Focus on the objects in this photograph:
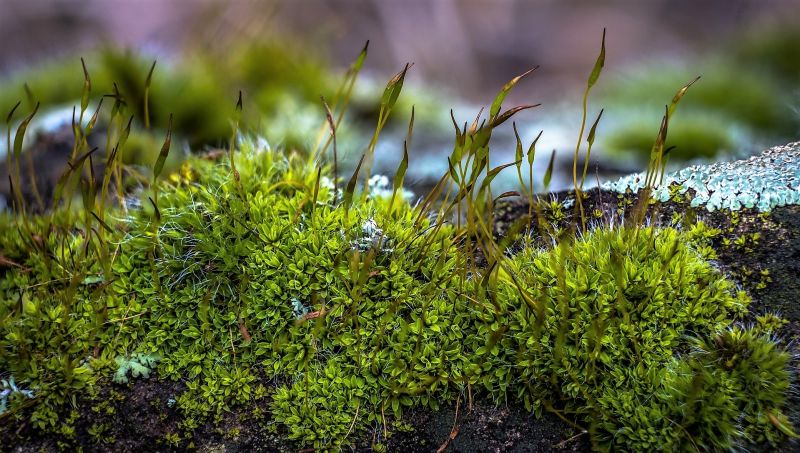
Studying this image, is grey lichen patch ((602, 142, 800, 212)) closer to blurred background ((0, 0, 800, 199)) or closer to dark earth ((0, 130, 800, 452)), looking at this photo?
dark earth ((0, 130, 800, 452))

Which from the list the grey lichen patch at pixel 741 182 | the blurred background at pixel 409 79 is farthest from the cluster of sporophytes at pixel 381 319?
the blurred background at pixel 409 79

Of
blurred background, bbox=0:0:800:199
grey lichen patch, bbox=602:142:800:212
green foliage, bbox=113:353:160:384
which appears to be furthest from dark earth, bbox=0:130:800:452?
blurred background, bbox=0:0:800:199

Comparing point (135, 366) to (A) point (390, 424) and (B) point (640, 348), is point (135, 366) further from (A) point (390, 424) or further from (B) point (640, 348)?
(B) point (640, 348)

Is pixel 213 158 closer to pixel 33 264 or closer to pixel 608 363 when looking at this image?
pixel 33 264

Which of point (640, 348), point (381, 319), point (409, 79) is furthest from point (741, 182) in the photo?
point (409, 79)

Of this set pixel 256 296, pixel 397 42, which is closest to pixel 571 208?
pixel 256 296

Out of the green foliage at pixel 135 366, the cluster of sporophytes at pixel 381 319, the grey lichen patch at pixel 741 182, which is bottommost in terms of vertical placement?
the green foliage at pixel 135 366

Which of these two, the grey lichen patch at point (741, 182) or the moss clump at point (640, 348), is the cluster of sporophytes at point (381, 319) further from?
the grey lichen patch at point (741, 182)
